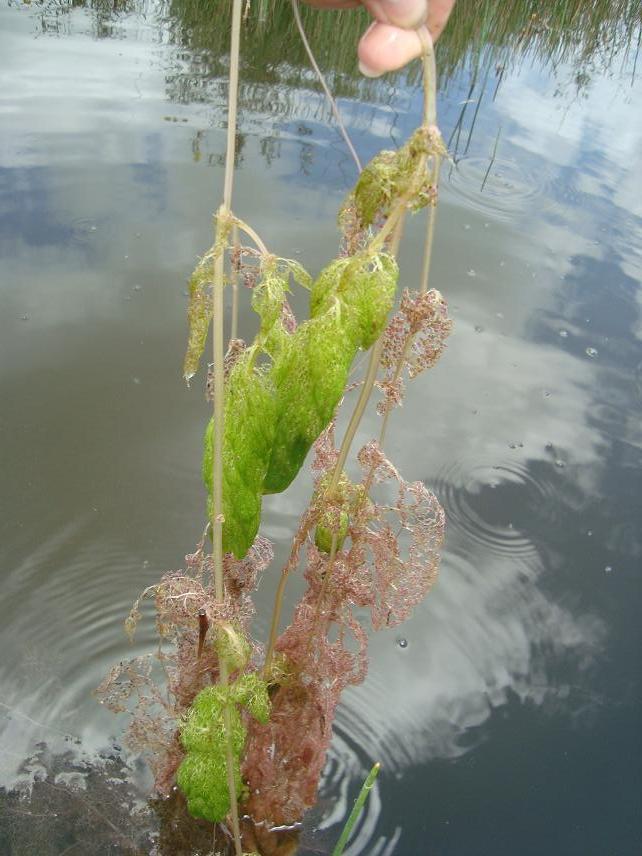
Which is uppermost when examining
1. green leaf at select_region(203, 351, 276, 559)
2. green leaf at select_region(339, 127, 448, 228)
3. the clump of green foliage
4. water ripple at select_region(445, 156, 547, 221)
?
green leaf at select_region(339, 127, 448, 228)

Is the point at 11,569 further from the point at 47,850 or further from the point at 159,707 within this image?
the point at 47,850

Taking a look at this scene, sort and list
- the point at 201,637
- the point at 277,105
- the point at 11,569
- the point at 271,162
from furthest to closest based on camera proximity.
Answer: the point at 277,105 < the point at 271,162 < the point at 11,569 < the point at 201,637

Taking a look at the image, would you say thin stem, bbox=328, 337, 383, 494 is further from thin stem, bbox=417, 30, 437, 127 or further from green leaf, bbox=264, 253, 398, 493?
thin stem, bbox=417, 30, 437, 127

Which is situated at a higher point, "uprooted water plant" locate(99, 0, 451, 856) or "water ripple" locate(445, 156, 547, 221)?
"uprooted water plant" locate(99, 0, 451, 856)

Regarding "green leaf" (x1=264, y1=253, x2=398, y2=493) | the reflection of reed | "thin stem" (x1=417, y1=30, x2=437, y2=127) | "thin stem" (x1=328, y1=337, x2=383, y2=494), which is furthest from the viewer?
the reflection of reed

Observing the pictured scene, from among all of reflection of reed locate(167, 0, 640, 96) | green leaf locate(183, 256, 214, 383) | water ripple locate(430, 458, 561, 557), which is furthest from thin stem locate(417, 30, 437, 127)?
reflection of reed locate(167, 0, 640, 96)

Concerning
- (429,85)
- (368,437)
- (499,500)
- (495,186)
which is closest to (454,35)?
(495,186)

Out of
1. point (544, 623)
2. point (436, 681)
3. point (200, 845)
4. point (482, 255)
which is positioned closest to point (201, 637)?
point (200, 845)
